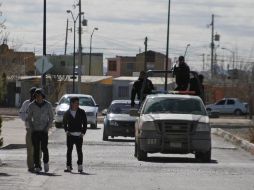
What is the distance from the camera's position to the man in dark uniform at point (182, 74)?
25.0 metres

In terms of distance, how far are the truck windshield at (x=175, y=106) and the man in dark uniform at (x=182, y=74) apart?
1618 mm

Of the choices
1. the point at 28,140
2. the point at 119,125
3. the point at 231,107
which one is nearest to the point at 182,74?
the point at 28,140

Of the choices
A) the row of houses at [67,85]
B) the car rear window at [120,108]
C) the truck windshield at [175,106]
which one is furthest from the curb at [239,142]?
the row of houses at [67,85]

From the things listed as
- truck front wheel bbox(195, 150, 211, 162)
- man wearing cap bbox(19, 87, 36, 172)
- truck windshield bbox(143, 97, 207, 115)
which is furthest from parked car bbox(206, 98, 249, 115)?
man wearing cap bbox(19, 87, 36, 172)

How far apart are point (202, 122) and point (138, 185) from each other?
267 inches

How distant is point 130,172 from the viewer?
1891 centimetres

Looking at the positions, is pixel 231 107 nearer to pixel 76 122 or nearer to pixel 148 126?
pixel 148 126

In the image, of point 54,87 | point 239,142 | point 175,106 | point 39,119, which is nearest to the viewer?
point 39,119

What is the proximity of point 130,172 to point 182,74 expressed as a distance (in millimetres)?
6802

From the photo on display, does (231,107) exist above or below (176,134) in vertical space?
below

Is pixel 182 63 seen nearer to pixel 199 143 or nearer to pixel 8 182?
pixel 199 143

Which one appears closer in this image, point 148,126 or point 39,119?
point 39,119

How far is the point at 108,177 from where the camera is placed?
1766 cm

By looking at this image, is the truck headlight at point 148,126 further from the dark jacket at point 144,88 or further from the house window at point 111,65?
the house window at point 111,65
